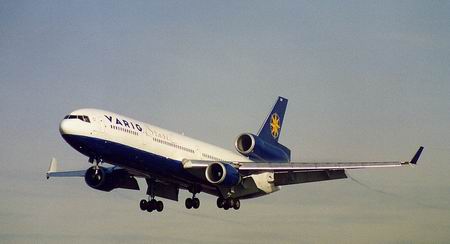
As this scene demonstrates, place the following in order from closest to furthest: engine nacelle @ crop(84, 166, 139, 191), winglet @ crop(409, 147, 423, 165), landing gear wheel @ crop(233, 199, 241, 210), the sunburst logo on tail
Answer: winglet @ crop(409, 147, 423, 165), engine nacelle @ crop(84, 166, 139, 191), landing gear wheel @ crop(233, 199, 241, 210), the sunburst logo on tail

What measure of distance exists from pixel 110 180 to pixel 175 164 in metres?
6.80

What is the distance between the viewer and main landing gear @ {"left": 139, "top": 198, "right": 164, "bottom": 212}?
70.2 m

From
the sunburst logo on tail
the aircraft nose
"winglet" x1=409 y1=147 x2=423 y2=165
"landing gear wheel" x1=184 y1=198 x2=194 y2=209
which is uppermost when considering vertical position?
the sunburst logo on tail

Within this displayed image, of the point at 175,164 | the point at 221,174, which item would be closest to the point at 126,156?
the point at 175,164

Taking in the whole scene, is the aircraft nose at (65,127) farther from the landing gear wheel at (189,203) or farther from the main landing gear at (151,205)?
the landing gear wheel at (189,203)

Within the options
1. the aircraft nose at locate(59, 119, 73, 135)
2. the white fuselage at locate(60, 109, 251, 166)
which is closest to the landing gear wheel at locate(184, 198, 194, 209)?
the white fuselage at locate(60, 109, 251, 166)

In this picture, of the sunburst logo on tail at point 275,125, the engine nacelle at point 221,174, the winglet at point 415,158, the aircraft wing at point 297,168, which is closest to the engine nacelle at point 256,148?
the aircraft wing at point 297,168

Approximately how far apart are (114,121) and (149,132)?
122 inches

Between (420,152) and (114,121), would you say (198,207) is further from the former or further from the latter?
(420,152)

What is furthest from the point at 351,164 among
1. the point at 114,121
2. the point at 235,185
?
the point at 114,121

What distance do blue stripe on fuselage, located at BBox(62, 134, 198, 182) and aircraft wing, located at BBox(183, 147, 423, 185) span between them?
4.08 ft

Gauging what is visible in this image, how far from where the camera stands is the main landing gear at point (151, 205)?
70188 mm

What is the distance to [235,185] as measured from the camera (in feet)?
217

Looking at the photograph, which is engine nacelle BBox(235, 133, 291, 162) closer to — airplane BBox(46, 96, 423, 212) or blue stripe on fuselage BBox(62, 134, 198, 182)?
airplane BBox(46, 96, 423, 212)
